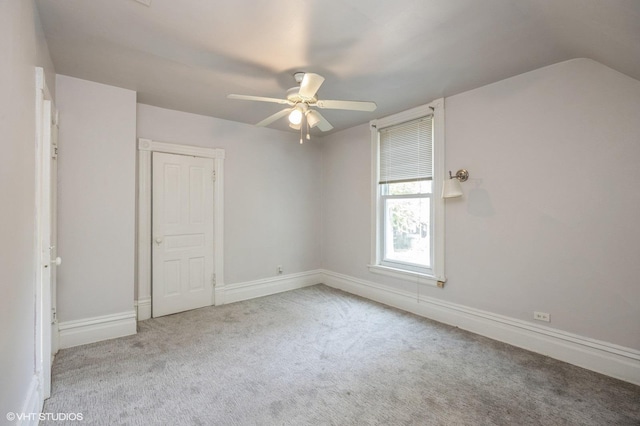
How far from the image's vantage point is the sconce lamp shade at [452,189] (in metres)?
3.20

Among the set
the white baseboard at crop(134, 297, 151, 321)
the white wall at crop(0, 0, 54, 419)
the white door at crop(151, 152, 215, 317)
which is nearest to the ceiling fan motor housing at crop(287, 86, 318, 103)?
the white wall at crop(0, 0, 54, 419)

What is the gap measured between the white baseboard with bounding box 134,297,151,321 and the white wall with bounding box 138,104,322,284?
3.30 feet

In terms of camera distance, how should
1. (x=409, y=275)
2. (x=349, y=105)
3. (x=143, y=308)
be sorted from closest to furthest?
(x=349, y=105), (x=143, y=308), (x=409, y=275)

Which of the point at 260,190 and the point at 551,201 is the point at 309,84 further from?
the point at 260,190

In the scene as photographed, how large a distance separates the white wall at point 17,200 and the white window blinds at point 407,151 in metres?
3.59

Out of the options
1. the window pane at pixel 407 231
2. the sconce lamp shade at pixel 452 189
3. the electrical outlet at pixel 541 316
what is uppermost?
the sconce lamp shade at pixel 452 189

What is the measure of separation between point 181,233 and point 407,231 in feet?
9.91

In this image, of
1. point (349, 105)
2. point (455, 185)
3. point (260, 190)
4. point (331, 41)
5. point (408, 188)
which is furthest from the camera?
point (260, 190)

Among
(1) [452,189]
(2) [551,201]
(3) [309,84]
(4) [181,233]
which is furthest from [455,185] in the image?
(4) [181,233]

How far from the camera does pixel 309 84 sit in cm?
225

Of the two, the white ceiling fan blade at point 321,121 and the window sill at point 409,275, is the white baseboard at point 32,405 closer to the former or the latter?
the white ceiling fan blade at point 321,121

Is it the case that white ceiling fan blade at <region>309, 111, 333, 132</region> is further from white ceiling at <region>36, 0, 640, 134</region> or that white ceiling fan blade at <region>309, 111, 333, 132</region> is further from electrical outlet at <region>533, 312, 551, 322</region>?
electrical outlet at <region>533, 312, 551, 322</region>

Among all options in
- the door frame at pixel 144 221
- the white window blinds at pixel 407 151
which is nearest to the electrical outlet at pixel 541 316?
the white window blinds at pixel 407 151

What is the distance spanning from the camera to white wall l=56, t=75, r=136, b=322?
9.37 ft
